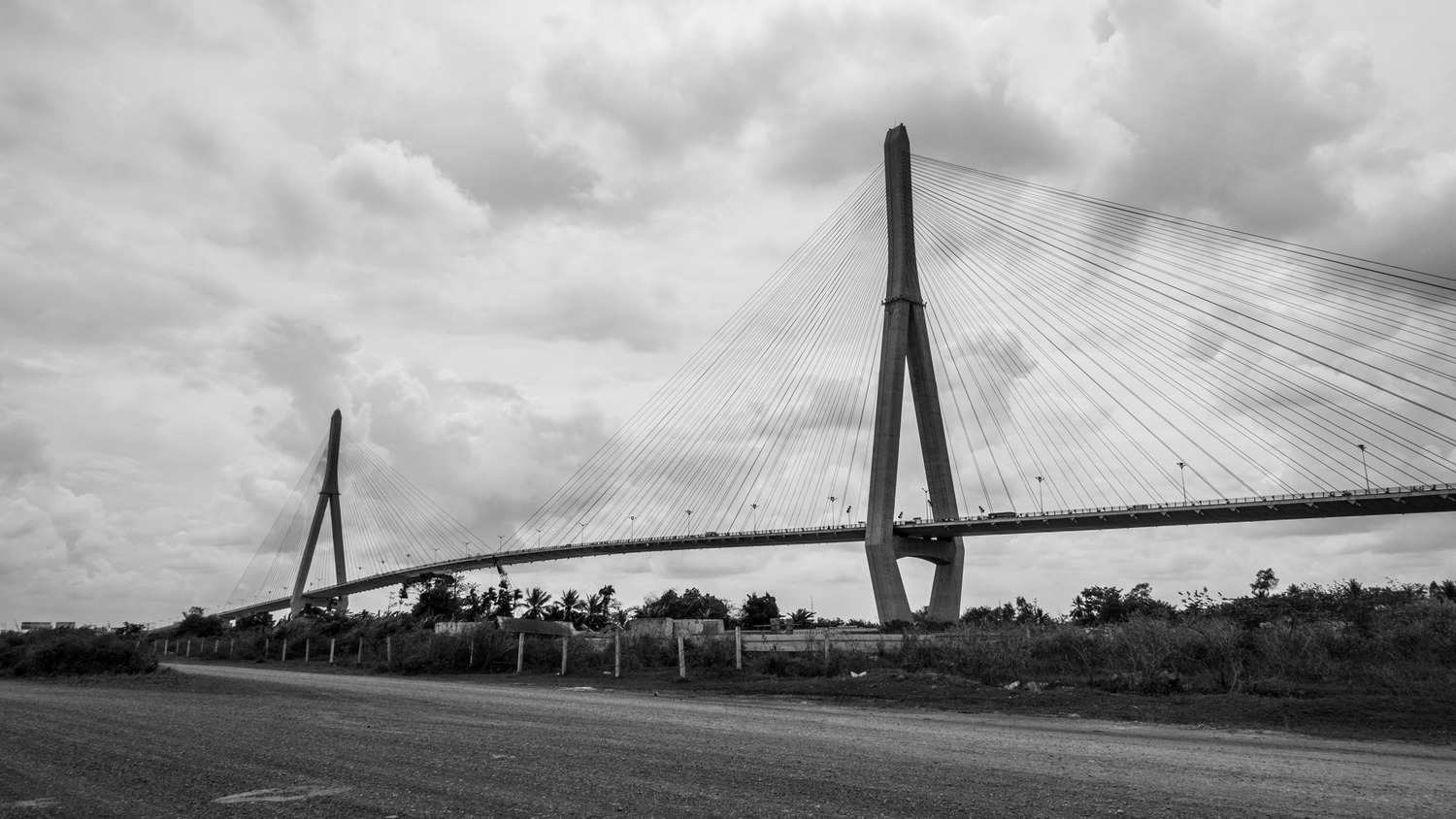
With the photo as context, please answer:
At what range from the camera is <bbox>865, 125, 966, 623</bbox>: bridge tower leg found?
2164 inches

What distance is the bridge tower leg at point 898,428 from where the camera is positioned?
54969mm

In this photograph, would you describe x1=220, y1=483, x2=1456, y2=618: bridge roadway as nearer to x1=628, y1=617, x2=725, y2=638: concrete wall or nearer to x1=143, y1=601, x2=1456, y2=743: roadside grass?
x1=628, y1=617, x2=725, y2=638: concrete wall

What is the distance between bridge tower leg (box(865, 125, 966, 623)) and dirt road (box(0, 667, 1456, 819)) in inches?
1534

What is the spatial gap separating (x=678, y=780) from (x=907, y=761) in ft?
9.84

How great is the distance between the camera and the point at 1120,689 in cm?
2028

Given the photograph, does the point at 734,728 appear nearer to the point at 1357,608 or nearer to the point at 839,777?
the point at 839,777

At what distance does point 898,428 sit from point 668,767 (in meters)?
47.4

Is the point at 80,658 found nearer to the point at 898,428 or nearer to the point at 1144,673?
the point at 1144,673

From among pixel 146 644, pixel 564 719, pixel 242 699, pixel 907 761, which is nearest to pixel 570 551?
pixel 146 644

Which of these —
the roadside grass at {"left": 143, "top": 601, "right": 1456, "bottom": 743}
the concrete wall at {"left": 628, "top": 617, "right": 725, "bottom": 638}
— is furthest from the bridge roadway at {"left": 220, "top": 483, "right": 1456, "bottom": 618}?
the roadside grass at {"left": 143, "top": 601, "right": 1456, "bottom": 743}

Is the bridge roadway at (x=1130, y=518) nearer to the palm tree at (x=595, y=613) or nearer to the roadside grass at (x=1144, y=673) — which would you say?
the palm tree at (x=595, y=613)

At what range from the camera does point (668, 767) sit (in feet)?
31.5

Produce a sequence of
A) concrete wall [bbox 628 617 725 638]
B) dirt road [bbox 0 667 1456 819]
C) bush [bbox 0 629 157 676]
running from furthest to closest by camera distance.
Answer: concrete wall [bbox 628 617 725 638] < bush [bbox 0 629 157 676] < dirt road [bbox 0 667 1456 819]

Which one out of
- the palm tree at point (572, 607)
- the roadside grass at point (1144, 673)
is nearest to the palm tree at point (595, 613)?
the palm tree at point (572, 607)
